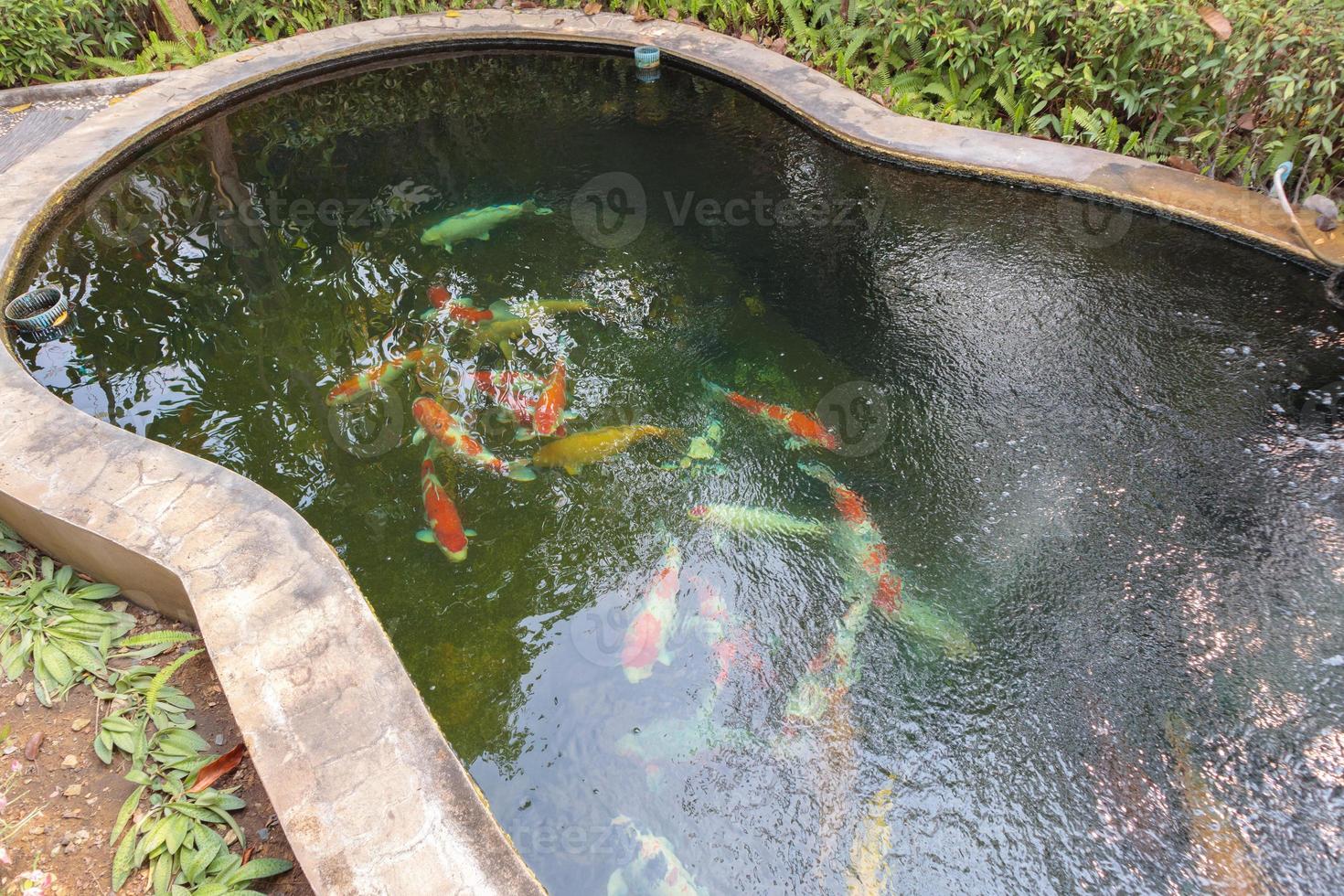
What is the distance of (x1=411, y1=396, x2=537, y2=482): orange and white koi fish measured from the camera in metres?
4.82

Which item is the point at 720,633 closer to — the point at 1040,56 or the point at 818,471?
the point at 818,471

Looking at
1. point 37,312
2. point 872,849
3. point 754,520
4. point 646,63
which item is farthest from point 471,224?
point 872,849

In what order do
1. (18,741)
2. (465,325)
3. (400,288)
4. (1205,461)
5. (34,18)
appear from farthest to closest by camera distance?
(34,18) < (400,288) < (465,325) < (1205,461) < (18,741)

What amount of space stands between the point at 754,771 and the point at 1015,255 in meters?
4.66

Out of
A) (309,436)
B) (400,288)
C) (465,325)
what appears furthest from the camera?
(400,288)

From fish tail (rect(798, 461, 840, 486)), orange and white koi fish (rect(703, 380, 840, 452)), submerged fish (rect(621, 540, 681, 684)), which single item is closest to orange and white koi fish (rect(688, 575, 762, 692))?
submerged fish (rect(621, 540, 681, 684))

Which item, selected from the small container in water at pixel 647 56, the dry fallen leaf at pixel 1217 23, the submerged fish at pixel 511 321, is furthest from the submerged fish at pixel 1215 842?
the small container in water at pixel 647 56

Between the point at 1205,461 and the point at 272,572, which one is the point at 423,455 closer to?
the point at 272,572

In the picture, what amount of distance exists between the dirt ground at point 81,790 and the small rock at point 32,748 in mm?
19

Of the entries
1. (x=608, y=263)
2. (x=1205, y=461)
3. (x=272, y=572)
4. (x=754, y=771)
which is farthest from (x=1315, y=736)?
(x=608, y=263)

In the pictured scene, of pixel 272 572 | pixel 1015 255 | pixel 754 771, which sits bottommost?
pixel 754 771

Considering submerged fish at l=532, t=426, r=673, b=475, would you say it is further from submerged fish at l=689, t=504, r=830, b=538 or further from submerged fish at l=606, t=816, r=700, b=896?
submerged fish at l=606, t=816, r=700, b=896

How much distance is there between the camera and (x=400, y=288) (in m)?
6.32

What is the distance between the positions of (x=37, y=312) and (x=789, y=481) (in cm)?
571
